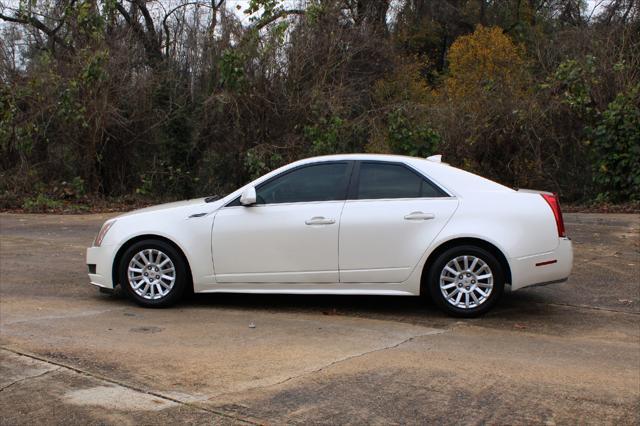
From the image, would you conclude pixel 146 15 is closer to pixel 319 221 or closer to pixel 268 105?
pixel 268 105

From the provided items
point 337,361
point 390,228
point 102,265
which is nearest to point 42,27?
point 102,265

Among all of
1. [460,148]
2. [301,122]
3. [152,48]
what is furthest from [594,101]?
[152,48]

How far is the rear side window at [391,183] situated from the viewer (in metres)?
7.30

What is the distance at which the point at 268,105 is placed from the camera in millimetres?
18031

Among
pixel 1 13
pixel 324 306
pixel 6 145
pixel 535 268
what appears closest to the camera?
pixel 535 268

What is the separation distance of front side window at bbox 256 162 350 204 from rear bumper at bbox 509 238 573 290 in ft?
6.00

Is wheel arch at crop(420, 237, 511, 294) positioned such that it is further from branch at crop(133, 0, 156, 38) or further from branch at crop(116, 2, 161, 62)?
branch at crop(133, 0, 156, 38)

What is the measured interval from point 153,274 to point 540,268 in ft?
12.6

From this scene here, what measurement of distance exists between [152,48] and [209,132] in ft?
9.54

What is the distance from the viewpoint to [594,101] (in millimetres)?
17062

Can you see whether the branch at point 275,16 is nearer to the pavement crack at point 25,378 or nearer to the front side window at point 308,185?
the front side window at point 308,185

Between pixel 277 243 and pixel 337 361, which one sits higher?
pixel 277 243

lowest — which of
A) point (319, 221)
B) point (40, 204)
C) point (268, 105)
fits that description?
point (319, 221)

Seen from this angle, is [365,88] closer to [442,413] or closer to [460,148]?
[460,148]
